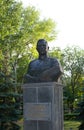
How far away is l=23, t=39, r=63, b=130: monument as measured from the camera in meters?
9.77

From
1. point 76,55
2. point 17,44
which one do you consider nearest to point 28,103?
point 17,44

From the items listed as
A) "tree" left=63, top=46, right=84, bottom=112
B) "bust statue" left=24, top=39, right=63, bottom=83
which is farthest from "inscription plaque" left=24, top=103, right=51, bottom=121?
"tree" left=63, top=46, right=84, bottom=112

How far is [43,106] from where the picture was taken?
387 inches

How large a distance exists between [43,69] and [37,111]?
1.21 metres

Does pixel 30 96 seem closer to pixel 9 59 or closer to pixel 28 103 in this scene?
pixel 28 103

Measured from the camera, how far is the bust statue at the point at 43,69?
9.92 metres

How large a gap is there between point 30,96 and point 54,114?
891mm

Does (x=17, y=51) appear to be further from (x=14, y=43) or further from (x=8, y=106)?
(x=8, y=106)

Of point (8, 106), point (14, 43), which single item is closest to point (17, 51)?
point (14, 43)

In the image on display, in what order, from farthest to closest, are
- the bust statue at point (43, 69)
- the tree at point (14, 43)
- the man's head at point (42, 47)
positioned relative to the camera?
the tree at point (14, 43), the man's head at point (42, 47), the bust statue at point (43, 69)

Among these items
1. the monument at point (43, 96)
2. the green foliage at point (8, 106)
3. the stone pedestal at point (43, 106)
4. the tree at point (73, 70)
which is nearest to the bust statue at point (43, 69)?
the monument at point (43, 96)

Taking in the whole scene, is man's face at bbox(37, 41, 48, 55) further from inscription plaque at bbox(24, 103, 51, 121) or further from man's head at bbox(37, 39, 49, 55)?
inscription plaque at bbox(24, 103, 51, 121)

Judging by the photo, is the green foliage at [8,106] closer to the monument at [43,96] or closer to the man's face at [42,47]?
the monument at [43,96]

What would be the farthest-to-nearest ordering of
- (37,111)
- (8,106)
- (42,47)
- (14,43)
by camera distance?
1. (14,43)
2. (8,106)
3. (42,47)
4. (37,111)
